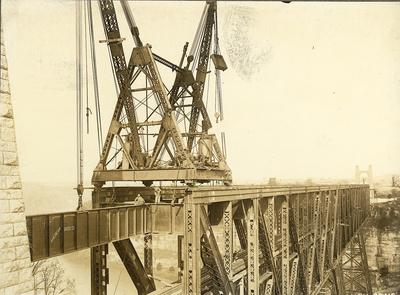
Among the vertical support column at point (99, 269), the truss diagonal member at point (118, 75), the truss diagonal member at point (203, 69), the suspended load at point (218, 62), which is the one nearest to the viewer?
the vertical support column at point (99, 269)

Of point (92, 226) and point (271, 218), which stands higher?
point (92, 226)

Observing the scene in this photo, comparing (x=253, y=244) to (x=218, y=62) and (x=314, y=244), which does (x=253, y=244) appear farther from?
(x=218, y=62)

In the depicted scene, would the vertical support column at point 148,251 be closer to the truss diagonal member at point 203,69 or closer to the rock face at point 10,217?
the rock face at point 10,217

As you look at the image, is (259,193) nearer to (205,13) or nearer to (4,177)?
(4,177)

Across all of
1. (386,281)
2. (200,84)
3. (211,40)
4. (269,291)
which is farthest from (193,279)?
(386,281)

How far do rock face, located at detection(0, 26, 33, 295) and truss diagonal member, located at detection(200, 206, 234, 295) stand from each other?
363cm

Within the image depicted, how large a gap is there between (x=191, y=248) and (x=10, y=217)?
3.74 metres

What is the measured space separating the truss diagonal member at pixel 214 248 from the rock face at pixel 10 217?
363 centimetres

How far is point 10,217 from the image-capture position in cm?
516

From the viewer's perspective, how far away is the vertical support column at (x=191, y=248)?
25.0 ft

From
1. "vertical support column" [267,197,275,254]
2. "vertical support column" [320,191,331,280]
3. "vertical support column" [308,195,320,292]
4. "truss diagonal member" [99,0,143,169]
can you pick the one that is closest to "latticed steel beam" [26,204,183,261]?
"vertical support column" [267,197,275,254]

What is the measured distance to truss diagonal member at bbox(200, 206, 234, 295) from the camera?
793 cm

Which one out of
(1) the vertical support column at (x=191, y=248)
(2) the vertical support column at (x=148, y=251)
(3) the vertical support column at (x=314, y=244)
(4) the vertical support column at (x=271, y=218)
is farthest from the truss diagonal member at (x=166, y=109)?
(1) the vertical support column at (x=191, y=248)

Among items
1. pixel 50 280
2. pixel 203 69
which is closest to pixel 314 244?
pixel 203 69
